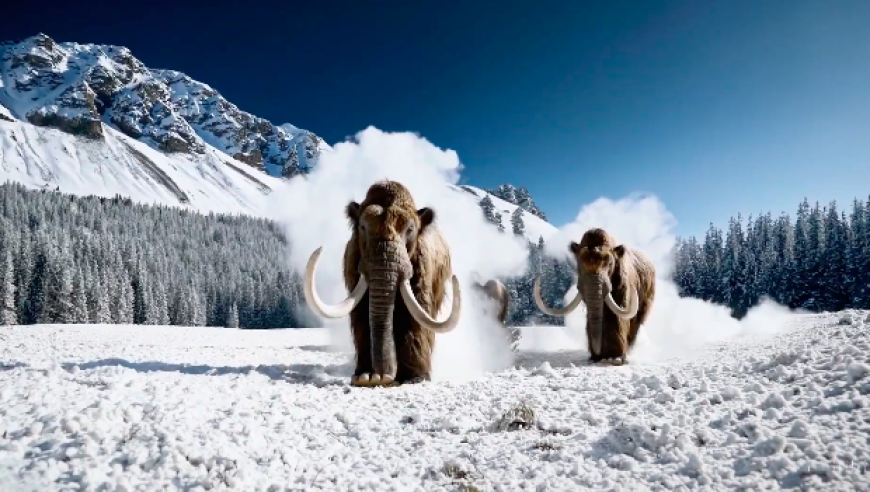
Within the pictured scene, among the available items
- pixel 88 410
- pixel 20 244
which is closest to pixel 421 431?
pixel 88 410

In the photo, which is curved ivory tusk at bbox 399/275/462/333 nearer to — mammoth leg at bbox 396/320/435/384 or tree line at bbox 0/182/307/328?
mammoth leg at bbox 396/320/435/384

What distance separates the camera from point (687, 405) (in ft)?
14.6

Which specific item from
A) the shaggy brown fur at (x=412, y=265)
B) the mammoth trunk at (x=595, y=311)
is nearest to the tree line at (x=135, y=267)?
the shaggy brown fur at (x=412, y=265)

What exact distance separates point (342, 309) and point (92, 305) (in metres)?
57.2

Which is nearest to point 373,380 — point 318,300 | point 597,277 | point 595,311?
point 318,300

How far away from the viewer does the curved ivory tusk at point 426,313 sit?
692 cm

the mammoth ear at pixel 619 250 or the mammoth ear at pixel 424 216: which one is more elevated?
the mammoth ear at pixel 424 216

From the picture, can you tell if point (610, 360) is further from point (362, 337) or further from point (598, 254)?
point (362, 337)

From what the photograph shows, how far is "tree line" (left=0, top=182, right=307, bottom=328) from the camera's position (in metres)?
49.5

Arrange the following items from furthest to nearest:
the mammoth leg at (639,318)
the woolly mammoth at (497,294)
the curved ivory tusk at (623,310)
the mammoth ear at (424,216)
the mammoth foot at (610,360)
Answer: the woolly mammoth at (497,294)
the mammoth leg at (639,318)
the curved ivory tusk at (623,310)
the mammoth foot at (610,360)
the mammoth ear at (424,216)

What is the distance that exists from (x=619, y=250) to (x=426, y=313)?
637 cm

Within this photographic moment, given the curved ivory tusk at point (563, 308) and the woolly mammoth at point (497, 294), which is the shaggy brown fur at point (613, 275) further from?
the woolly mammoth at point (497, 294)

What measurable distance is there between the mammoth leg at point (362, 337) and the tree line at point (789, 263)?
55.9 metres

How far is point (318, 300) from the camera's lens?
269 inches
